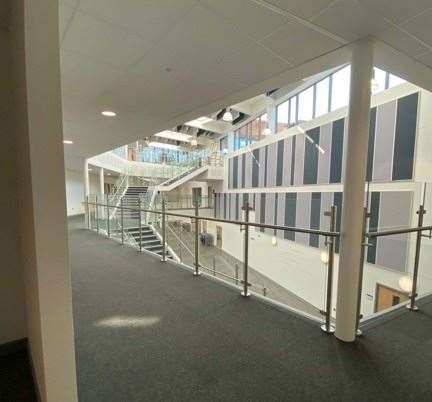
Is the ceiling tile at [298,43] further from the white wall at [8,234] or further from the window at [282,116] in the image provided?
the window at [282,116]

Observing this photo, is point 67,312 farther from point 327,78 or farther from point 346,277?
point 327,78

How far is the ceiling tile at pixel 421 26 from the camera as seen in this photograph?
1.44 metres

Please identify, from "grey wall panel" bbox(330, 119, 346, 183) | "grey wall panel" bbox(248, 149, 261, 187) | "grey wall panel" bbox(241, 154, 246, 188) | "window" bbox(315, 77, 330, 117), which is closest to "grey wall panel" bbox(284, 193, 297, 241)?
"grey wall panel" bbox(330, 119, 346, 183)

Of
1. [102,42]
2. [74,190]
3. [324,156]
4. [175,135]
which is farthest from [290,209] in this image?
[74,190]

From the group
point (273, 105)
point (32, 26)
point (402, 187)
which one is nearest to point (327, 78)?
point (273, 105)

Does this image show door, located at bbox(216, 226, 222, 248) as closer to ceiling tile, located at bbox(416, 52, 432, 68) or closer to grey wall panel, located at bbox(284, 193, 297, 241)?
grey wall panel, located at bbox(284, 193, 297, 241)

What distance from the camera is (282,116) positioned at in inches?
375

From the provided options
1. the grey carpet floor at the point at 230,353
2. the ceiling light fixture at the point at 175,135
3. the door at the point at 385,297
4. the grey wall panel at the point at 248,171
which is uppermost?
the ceiling light fixture at the point at 175,135

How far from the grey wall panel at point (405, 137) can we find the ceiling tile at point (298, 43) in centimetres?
463

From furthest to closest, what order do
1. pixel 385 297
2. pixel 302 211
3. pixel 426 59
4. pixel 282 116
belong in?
pixel 282 116 < pixel 302 211 < pixel 385 297 < pixel 426 59

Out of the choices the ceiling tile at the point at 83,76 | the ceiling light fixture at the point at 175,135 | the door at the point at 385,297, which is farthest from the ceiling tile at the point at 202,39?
the ceiling light fixture at the point at 175,135

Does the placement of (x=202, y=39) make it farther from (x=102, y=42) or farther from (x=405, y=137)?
(x=405, y=137)

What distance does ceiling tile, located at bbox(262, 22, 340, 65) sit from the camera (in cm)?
159

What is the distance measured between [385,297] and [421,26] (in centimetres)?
540
